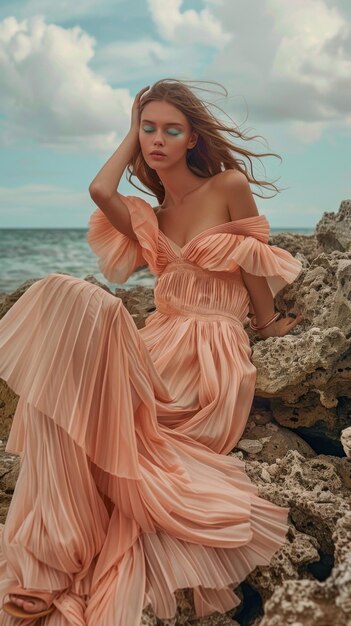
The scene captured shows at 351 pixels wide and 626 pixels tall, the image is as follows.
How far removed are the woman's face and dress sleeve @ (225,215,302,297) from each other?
0.46 metres

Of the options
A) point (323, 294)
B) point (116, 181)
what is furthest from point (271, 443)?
point (116, 181)

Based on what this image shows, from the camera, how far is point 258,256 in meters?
4.07

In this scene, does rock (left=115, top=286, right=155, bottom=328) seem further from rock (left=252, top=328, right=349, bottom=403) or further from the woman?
the woman

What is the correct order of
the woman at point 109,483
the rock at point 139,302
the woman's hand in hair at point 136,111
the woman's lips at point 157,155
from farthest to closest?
the rock at point 139,302, the woman's hand in hair at point 136,111, the woman's lips at point 157,155, the woman at point 109,483

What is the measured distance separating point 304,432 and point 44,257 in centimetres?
2533

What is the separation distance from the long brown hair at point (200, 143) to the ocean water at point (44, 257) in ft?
42.1

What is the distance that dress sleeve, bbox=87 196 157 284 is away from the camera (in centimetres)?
446

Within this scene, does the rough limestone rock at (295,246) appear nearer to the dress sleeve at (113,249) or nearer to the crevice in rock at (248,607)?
the dress sleeve at (113,249)

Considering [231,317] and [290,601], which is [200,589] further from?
[231,317]

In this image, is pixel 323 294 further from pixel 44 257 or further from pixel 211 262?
pixel 44 257

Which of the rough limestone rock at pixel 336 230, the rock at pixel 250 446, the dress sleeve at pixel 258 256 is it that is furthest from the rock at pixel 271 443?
the rough limestone rock at pixel 336 230

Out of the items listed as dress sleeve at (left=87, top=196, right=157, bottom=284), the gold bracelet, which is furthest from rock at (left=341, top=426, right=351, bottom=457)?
dress sleeve at (left=87, top=196, right=157, bottom=284)

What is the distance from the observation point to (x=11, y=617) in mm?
3156

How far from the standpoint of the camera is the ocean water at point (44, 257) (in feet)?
70.5
